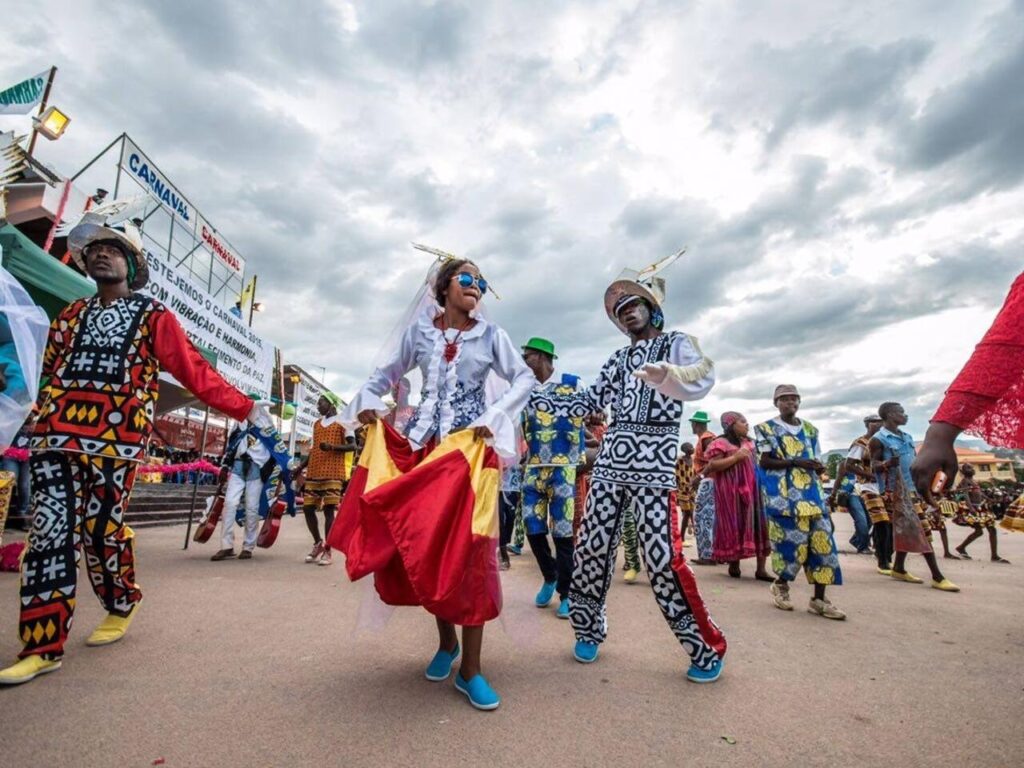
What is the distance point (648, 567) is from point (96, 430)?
2.93 metres

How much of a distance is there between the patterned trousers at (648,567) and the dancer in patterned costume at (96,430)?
209 cm

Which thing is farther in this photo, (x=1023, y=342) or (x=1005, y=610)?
(x=1005, y=610)

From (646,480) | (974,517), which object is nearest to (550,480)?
(646,480)

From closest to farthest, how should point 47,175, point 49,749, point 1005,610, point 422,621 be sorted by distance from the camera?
point 49,749 → point 422,621 → point 1005,610 → point 47,175

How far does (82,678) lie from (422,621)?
1911 mm

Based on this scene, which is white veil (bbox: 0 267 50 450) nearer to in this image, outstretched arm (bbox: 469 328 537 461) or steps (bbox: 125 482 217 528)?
outstretched arm (bbox: 469 328 537 461)

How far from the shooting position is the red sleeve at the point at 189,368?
319 centimetres

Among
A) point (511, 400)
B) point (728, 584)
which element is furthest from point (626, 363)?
point (728, 584)

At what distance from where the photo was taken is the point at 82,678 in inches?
103

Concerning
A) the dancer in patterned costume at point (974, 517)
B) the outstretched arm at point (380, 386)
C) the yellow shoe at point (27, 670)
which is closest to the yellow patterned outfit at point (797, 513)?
the outstretched arm at point (380, 386)

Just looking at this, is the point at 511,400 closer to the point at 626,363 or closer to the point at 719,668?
the point at 626,363

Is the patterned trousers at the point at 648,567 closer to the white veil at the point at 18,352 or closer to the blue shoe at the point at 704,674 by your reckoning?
the blue shoe at the point at 704,674

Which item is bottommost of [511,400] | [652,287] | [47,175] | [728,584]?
[728,584]

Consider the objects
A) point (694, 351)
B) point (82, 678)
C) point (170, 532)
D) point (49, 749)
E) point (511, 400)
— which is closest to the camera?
point (49, 749)
